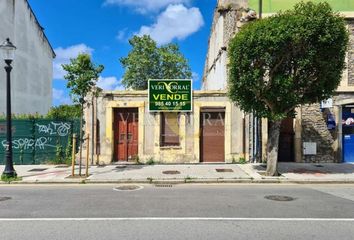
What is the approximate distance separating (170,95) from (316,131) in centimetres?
674

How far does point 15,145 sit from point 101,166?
13.7 ft

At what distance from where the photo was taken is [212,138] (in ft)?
56.7

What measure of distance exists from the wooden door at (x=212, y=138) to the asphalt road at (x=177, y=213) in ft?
19.1

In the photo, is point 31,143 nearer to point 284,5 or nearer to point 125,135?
point 125,135

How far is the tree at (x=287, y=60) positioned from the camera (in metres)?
11.9

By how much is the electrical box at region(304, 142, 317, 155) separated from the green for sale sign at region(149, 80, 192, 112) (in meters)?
5.43

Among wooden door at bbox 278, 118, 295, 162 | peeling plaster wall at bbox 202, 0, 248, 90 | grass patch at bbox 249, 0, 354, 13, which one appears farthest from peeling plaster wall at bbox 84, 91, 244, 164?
grass patch at bbox 249, 0, 354, 13

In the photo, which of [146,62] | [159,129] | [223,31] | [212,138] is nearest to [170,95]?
[159,129]

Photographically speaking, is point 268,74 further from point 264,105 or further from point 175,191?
point 175,191

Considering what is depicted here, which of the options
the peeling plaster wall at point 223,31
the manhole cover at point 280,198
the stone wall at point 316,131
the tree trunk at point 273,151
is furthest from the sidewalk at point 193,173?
the peeling plaster wall at point 223,31

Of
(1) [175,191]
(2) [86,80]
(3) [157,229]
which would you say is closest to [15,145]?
(2) [86,80]

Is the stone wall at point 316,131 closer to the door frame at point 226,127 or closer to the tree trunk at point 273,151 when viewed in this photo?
the door frame at point 226,127

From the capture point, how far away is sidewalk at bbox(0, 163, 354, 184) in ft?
42.0

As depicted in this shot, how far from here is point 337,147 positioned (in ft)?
55.3
